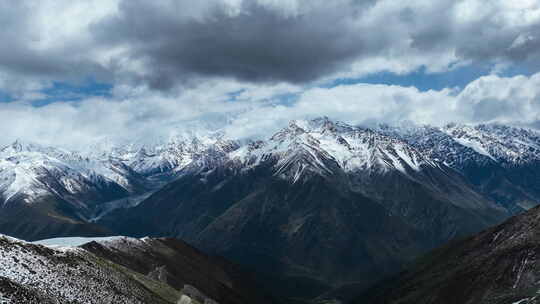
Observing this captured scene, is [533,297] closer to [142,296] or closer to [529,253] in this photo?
[529,253]

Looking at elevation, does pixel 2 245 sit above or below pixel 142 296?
above

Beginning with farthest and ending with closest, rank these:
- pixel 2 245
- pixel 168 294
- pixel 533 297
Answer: pixel 168 294 → pixel 533 297 → pixel 2 245

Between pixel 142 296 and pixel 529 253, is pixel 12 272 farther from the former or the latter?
pixel 529 253

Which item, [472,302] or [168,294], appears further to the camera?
[472,302]

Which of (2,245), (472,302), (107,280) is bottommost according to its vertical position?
(472,302)

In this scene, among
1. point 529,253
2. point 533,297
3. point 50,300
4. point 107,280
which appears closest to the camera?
point 50,300

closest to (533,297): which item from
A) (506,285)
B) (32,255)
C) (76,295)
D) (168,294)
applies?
(506,285)

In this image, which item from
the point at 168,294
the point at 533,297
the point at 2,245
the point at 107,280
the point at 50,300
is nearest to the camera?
the point at 50,300

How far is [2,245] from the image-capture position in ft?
404

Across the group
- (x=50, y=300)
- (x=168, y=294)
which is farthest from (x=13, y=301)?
(x=168, y=294)

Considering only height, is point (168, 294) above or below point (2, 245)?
below

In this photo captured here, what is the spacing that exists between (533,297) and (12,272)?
439 ft

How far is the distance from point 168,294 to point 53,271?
60049 mm

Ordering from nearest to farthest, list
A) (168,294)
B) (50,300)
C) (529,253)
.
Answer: (50,300), (168,294), (529,253)
